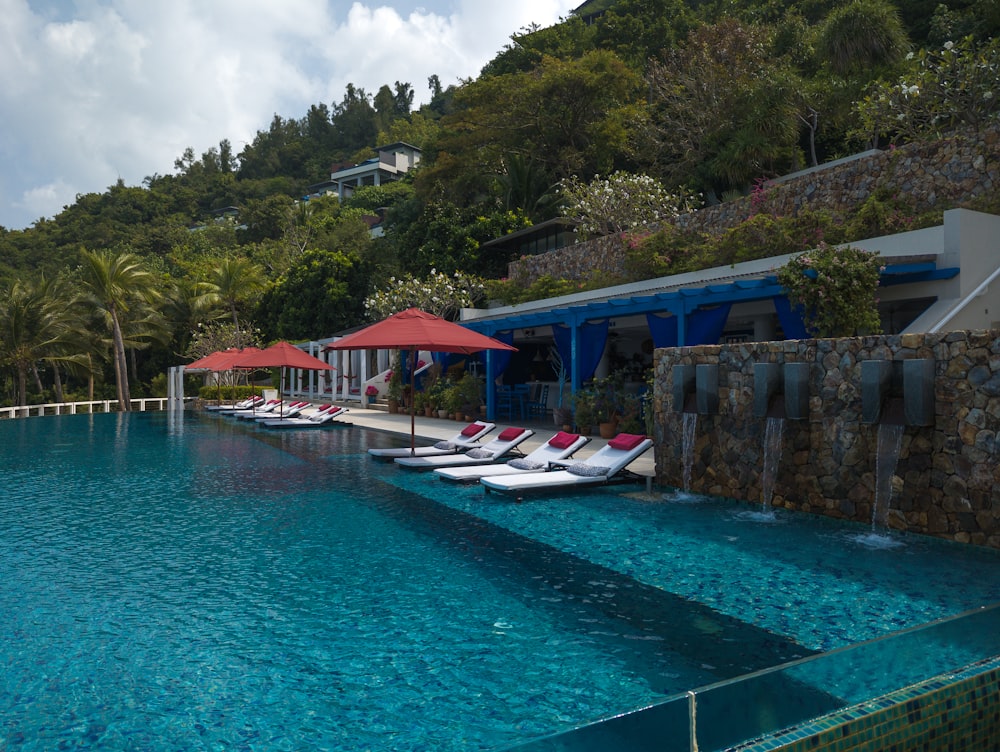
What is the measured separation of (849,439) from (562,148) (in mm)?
28933

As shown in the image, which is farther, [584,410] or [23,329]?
[23,329]

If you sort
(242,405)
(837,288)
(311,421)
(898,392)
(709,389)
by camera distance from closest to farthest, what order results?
(898,392) → (709,389) → (837,288) → (311,421) → (242,405)

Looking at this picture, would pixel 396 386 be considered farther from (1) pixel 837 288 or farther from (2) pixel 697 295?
(1) pixel 837 288

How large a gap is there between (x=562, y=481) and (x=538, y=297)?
50.0ft

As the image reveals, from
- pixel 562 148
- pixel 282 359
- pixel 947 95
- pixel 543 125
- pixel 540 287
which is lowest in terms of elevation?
pixel 282 359

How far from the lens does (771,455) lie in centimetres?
823

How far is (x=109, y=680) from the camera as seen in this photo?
3.91 m

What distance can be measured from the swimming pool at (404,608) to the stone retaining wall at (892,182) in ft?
28.7

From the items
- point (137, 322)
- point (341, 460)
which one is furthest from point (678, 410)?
point (137, 322)

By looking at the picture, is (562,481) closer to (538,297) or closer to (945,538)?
(945,538)

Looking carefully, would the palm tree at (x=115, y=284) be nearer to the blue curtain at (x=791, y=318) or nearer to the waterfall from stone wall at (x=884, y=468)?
the blue curtain at (x=791, y=318)

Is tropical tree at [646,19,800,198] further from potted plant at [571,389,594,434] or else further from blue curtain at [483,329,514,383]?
potted plant at [571,389,594,434]

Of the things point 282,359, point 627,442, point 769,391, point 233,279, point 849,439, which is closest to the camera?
point 849,439

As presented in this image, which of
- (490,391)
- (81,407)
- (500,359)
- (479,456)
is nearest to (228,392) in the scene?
(81,407)
